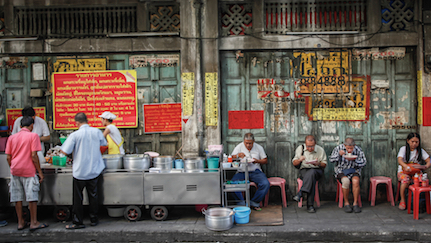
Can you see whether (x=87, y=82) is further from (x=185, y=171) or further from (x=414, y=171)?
(x=414, y=171)

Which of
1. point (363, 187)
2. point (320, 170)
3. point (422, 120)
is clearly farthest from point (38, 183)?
point (422, 120)

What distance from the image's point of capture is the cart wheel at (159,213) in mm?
5812

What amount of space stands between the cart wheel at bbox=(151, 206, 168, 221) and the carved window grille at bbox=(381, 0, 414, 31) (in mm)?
5716

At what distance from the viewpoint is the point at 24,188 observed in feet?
17.9

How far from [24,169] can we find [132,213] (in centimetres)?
187

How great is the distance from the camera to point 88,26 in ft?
24.5

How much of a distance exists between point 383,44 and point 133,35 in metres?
Answer: 5.26

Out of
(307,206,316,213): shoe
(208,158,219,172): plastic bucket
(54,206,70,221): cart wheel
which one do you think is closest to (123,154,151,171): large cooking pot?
(208,158,219,172): plastic bucket

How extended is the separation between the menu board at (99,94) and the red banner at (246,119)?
6.93 ft

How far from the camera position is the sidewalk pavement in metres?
5.18

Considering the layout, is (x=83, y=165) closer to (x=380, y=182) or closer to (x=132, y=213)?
(x=132, y=213)

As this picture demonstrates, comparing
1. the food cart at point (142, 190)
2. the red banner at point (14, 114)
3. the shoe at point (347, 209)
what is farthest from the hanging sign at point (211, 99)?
the red banner at point (14, 114)

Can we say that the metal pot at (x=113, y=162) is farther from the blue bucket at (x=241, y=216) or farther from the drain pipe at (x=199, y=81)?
the blue bucket at (x=241, y=216)

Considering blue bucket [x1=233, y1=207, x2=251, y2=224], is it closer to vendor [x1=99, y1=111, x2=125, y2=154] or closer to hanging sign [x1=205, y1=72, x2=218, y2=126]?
hanging sign [x1=205, y1=72, x2=218, y2=126]
